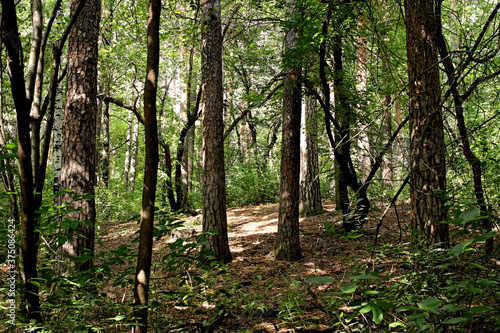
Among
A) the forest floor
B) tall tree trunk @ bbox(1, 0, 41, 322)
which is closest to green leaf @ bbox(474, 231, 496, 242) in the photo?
the forest floor

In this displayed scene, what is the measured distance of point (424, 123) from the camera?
10.9 feet

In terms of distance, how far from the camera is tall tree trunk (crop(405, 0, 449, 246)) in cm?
340

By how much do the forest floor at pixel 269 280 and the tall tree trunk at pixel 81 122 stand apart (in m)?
1.31

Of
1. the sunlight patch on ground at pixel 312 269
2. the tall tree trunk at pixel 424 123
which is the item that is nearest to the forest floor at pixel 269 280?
the sunlight patch on ground at pixel 312 269

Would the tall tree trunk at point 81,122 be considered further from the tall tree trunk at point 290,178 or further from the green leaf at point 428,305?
the green leaf at point 428,305

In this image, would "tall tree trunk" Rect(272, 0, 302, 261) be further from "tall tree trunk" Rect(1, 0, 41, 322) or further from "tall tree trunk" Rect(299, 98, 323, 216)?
"tall tree trunk" Rect(1, 0, 41, 322)

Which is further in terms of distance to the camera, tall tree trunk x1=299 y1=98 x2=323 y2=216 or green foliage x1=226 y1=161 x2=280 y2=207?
green foliage x1=226 y1=161 x2=280 y2=207

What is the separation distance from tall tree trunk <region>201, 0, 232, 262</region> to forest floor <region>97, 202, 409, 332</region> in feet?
2.48

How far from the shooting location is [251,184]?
14547 mm

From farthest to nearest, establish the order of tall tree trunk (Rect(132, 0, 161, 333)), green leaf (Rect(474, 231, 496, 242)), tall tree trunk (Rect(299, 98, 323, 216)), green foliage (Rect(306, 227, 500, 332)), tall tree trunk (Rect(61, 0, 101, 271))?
tall tree trunk (Rect(299, 98, 323, 216)) < tall tree trunk (Rect(61, 0, 101, 271)) < tall tree trunk (Rect(132, 0, 161, 333)) < green foliage (Rect(306, 227, 500, 332)) < green leaf (Rect(474, 231, 496, 242))

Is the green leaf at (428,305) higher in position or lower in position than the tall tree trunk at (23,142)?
lower

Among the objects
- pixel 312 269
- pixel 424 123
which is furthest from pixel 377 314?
pixel 312 269

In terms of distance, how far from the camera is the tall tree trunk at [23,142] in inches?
72.7

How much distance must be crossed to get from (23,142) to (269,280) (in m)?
4.04
